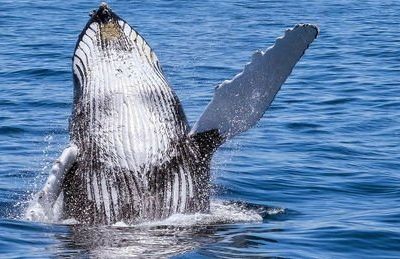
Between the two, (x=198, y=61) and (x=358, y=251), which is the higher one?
(x=198, y=61)

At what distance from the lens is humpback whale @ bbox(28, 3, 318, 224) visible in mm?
14891

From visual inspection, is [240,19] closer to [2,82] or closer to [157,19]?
[157,19]

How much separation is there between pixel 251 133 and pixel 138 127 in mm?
7860

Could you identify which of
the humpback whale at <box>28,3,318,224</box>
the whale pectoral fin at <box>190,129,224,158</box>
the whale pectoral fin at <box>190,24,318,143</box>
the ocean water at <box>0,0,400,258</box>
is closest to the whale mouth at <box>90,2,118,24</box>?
the humpback whale at <box>28,3,318,224</box>

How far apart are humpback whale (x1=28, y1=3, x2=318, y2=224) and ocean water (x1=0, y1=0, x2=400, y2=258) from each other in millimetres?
392

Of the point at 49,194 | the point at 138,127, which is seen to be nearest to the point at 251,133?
the point at 138,127

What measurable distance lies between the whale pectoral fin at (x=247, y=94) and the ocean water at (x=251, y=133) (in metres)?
1.21

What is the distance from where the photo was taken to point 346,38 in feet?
120

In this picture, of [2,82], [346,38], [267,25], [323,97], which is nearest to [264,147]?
[323,97]

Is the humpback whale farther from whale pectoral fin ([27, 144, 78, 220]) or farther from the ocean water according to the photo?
the ocean water

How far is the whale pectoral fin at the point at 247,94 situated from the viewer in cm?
1522

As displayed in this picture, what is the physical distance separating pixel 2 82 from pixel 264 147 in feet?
30.4

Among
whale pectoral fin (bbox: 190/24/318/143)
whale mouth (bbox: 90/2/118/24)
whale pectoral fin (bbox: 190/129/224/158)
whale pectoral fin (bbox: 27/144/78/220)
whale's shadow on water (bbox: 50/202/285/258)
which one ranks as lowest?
whale's shadow on water (bbox: 50/202/285/258)

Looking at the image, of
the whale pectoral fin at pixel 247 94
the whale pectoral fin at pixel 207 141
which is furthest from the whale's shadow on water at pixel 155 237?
the whale pectoral fin at pixel 247 94
